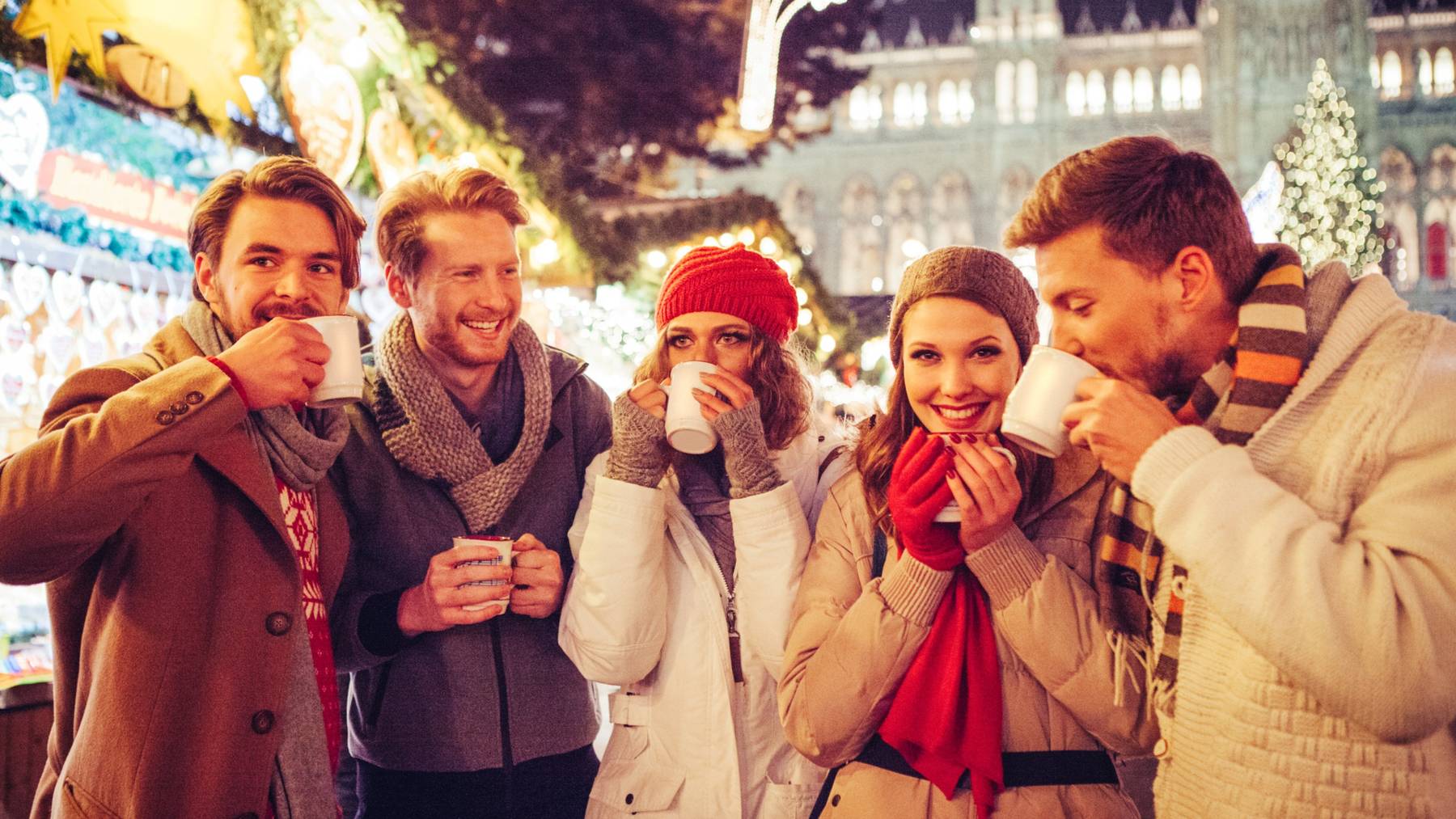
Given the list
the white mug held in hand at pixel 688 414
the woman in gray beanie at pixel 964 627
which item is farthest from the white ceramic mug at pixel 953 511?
the white mug held in hand at pixel 688 414

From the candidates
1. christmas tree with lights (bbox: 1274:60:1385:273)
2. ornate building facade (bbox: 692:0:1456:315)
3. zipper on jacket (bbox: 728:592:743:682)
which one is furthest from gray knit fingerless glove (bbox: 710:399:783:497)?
ornate building facade (bbox: 692:0:1456:315)

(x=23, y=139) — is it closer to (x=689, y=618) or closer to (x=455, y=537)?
(x=455, y=537)

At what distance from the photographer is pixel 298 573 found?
1624mm

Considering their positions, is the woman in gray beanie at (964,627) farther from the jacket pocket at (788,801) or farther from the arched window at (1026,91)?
the arched window at (1026,91)

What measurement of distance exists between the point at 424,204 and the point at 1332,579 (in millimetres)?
1789

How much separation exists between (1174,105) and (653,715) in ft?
170

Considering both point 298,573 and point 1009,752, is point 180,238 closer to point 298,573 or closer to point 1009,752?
point 298,573

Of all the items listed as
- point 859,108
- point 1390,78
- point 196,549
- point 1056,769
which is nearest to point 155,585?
point 196,549

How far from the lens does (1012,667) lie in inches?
63.2

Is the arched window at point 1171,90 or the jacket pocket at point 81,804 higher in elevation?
the arched window at point 1171,90

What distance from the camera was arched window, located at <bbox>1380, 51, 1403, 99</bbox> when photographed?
145 ft

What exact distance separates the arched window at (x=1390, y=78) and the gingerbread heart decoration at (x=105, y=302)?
51.9 metres

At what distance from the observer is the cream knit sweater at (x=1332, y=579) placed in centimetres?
113

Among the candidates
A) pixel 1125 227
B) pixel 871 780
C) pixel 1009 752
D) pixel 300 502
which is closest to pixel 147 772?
pixel 300 502
